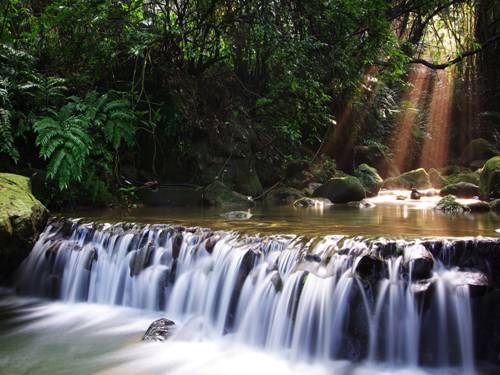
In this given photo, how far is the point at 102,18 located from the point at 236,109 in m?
4.52

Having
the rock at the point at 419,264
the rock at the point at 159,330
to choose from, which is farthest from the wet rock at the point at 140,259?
the rock at the point at 419,264

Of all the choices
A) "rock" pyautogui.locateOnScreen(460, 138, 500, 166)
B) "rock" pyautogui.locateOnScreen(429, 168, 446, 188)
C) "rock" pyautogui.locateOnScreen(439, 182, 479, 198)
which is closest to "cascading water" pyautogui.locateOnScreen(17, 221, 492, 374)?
"rock" pyautogui.locateOnScreen(439, 182, 479, 198)

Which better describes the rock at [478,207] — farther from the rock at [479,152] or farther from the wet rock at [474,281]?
the rock at [479,152]

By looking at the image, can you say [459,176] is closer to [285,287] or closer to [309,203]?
[309,203]

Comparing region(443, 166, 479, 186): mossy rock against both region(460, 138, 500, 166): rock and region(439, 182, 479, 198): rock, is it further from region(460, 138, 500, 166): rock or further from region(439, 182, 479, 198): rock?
region(439, 182, 479, 198): rock

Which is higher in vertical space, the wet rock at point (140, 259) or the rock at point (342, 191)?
the rock at point (342, 191)

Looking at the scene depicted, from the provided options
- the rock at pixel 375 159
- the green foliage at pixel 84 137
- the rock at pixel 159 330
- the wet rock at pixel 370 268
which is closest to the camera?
the wet rock at pixel 370 268

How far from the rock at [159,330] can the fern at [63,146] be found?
361cm

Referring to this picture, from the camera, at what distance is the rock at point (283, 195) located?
11748mm

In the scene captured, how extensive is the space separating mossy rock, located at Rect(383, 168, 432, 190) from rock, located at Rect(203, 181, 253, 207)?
290 inches

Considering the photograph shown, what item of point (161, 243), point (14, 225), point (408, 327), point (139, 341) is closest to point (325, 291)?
point (408, 327)

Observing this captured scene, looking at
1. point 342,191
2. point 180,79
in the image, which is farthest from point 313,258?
point 180,79

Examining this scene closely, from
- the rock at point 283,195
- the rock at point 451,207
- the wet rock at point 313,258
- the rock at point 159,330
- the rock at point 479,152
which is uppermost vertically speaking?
the rock at point 479,152

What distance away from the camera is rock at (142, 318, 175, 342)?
4.94m
